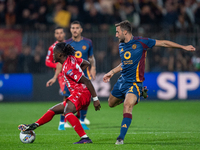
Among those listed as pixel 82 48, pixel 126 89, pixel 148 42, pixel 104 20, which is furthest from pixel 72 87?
pixel 104 20

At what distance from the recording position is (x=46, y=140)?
682 cm

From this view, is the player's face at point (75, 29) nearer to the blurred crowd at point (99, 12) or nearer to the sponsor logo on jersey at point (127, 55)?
the sponsor logo on jersey at point (127, 55)

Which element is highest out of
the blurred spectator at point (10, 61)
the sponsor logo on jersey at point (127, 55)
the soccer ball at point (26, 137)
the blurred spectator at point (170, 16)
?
the blurred spectator at point (170, 16)

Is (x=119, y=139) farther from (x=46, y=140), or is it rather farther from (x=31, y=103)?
(x=31, y=103)

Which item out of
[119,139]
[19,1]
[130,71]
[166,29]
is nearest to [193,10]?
[166,29]

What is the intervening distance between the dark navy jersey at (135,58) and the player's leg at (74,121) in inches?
45.9

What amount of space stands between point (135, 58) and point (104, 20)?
998cm

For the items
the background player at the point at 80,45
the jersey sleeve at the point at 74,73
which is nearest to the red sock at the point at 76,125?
the jersey sleeve at the point at 74,73

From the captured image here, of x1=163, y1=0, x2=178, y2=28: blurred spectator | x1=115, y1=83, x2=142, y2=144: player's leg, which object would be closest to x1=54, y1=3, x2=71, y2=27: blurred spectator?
x1=163, y1=0, x2=178, y2=28: blurred spectator

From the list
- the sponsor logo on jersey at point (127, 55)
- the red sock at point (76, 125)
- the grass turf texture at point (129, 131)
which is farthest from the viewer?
the sponsor logo on jersey at point (127, 55)

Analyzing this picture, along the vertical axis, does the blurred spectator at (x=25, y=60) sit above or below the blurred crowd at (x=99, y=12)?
below

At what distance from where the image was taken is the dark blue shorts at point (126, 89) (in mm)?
6684

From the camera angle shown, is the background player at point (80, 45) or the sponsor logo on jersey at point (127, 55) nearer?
the sponsor logo on jersey at point (127, 55)

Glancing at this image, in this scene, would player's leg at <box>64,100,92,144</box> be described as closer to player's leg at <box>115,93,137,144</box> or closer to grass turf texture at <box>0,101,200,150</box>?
grass turf texture at <box>0,101,200,150</box>
